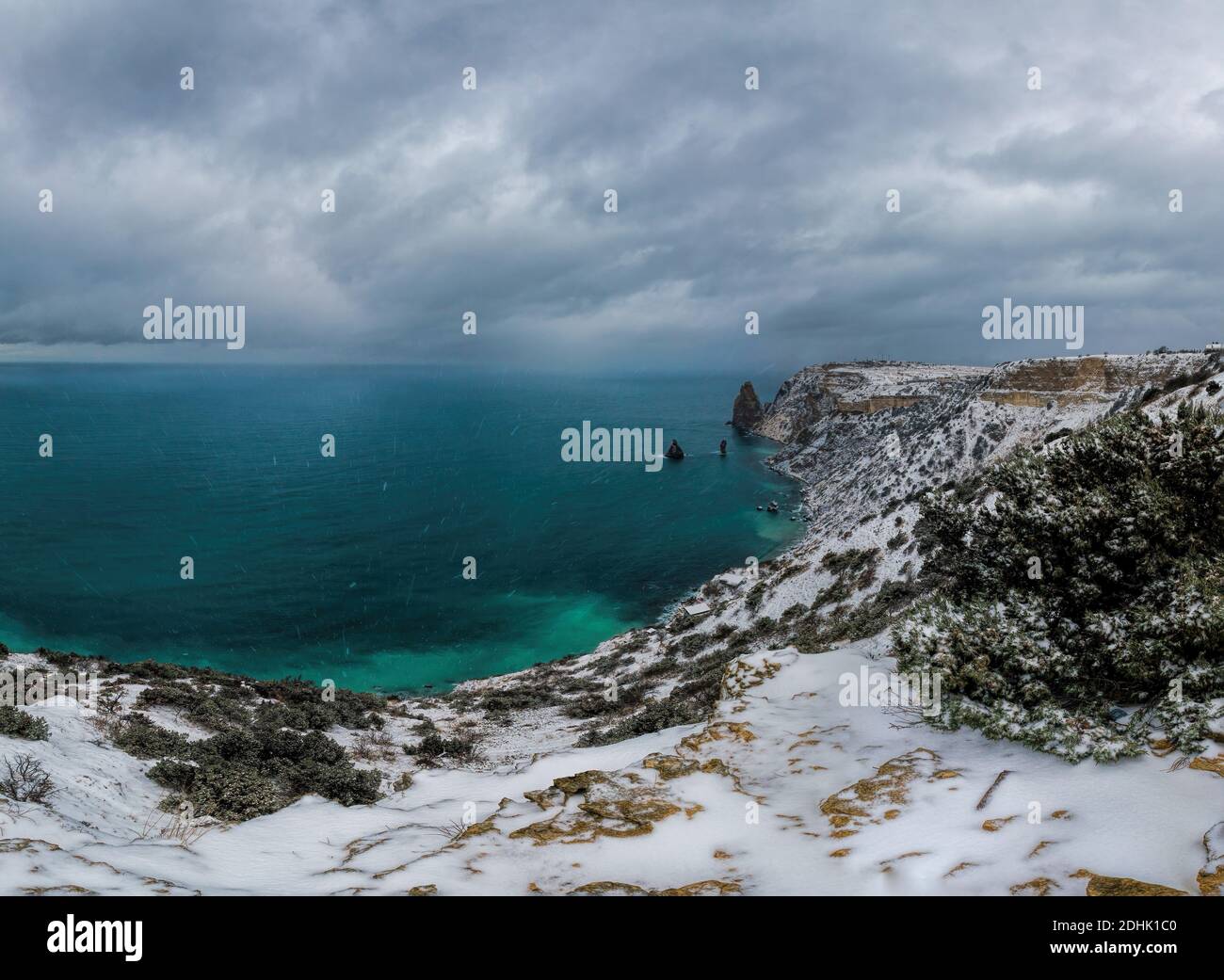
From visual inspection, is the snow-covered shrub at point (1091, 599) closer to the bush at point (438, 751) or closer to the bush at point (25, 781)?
the bush at point (438, 751)

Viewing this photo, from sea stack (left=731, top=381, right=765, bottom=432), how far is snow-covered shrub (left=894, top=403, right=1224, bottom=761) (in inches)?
6073

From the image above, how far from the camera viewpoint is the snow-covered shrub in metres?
7.91

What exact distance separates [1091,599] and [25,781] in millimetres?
16516

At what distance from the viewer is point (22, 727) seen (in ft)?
35.7

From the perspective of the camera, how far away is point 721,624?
35969mm

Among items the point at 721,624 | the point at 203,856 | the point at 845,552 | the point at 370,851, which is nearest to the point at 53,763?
the point at 203,856

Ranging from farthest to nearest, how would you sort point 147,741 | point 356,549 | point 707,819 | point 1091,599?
point 356,549 → point 147,741 → point 1091,599 → point 707,819

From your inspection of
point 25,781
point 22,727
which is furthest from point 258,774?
point 22,727

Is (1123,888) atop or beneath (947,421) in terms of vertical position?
beneath

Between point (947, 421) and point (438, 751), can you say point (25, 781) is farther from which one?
point (947, 421)

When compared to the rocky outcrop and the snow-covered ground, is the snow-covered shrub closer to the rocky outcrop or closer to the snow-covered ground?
the snow-covered ground

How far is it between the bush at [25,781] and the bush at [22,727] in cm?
151

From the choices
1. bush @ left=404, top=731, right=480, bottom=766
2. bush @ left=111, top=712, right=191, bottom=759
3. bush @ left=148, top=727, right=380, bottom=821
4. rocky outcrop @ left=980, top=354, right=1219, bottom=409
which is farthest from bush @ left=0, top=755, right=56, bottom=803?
rocky outcrop @ left=980, top=354, right=1219, bottom=409

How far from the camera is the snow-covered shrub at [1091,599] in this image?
791cm
